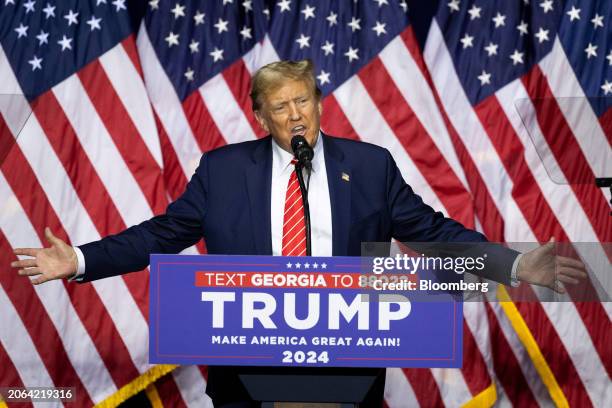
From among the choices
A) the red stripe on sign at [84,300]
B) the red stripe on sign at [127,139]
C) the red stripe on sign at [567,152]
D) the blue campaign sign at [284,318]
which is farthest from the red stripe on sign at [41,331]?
the red stripe on sign at [567,152]

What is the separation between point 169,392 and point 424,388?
3.76 feet

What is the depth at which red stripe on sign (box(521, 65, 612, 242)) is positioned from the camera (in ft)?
8.07

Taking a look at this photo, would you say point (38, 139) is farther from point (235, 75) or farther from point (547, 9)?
point (547, 9)

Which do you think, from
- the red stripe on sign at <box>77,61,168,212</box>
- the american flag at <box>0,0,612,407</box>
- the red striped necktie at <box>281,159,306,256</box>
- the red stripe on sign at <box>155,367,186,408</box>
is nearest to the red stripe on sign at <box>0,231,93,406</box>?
the american flag at <box>0,0,612,407</box>

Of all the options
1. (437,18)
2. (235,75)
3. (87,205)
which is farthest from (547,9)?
(87,205)

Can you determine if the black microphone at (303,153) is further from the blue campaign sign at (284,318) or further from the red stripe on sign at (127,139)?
the red stripe on sign at (127,139)

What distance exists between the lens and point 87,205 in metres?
3.97

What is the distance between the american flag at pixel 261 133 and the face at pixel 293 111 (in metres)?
1.48

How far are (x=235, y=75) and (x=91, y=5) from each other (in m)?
0.69

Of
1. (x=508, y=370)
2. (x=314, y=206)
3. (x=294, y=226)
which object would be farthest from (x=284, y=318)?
(x=508, y=370)

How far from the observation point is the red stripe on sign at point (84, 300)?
3.91m

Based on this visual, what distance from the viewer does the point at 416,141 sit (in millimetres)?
4086

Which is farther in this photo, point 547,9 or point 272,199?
point 547,9

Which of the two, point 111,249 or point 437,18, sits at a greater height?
point 437,18
